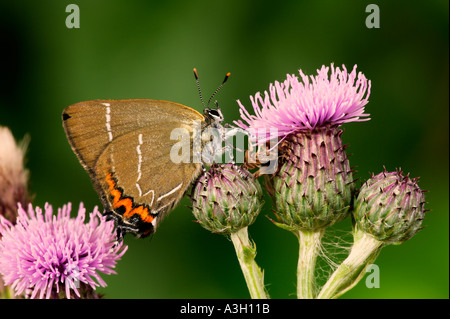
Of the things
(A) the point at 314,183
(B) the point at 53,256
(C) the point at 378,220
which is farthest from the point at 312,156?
(B) the point at 53,256

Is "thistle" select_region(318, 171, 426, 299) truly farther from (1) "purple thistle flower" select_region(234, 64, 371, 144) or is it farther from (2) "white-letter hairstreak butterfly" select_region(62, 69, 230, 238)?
(2) "white-letter hairstreak butterfly" select_region(62, 69, 230, 238)

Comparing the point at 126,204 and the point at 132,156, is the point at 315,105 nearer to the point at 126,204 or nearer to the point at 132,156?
the point at 132,156

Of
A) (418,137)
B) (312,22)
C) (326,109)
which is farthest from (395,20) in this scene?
(326,109)

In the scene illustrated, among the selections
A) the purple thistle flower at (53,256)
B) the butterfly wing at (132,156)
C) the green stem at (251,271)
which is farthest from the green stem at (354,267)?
the purple thistle flower at (53,256)

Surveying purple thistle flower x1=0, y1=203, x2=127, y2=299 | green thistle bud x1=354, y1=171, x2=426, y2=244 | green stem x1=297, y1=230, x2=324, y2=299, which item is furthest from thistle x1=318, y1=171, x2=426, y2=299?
purple thistle flower x1=0, y1=203, x2=127, y2=299

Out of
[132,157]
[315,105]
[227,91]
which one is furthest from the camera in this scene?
[227,91]

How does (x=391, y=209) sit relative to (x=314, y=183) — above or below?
below
